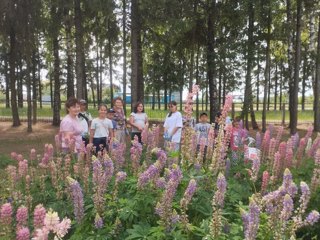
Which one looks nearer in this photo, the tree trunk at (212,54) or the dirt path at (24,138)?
the dirt path at (24,138)

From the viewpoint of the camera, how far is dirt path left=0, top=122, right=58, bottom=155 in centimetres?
1512

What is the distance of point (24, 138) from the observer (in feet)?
60.5

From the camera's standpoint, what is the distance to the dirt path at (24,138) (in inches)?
595

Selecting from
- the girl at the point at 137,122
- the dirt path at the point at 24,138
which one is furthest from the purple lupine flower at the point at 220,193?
the dirt path at the point at 24,138

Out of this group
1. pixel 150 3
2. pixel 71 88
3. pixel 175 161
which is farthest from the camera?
pixel 71 88

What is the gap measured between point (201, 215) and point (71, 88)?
22.9 metres

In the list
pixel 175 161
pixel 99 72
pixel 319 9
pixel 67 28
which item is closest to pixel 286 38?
pixel 319 9

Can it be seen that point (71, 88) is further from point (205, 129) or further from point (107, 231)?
point (107, 231)

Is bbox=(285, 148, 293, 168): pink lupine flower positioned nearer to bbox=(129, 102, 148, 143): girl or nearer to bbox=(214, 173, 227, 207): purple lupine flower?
bbox=(214, 173, 227, 207): purple lupine flower

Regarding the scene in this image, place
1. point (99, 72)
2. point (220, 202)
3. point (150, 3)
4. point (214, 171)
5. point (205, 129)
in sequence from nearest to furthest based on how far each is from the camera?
point (220, 202)
point (214, 171)
point (205, 129)
point (150, 3)
point (99, 72)

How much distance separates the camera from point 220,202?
3129 millimetres

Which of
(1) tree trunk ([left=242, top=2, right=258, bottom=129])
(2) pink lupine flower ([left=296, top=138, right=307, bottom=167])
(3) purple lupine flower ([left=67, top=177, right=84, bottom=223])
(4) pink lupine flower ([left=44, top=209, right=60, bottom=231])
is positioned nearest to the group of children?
(2) pink lupine flower ([left=296, top=138, right=307, bottom=167])

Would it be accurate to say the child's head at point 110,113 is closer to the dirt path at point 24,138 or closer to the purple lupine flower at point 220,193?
the dirt path at point 24,138

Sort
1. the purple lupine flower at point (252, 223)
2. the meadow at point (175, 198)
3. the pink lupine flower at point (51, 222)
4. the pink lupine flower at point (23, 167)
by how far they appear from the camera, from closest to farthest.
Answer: the pink lupine flower at point (51, 222) → the purple lupine flower at point (252, 223) → the meadow at point (175, 198) → the pink lupine flower at point (23, 167)
